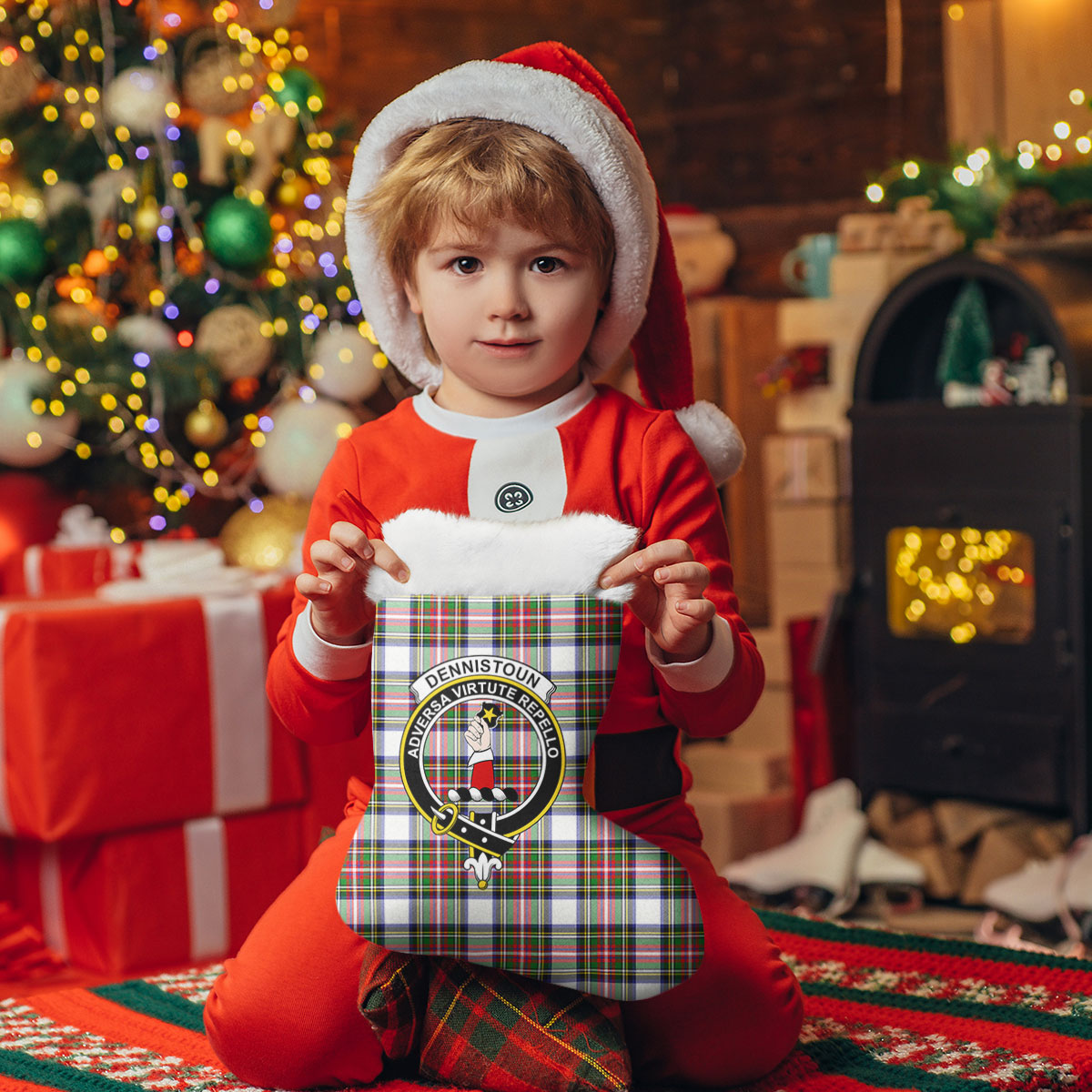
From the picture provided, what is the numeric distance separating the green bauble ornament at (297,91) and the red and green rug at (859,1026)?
1.91 metres

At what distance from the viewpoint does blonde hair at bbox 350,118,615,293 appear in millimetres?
1084

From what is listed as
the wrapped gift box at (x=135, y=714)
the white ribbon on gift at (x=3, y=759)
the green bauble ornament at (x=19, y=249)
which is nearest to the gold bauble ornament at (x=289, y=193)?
the green bauble ornament at (x=19, y=249)

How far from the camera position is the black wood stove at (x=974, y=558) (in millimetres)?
2426

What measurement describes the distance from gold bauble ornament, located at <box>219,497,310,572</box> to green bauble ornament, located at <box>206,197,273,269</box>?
49cm

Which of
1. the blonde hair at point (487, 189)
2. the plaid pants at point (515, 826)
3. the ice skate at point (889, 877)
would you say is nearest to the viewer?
the plaid pants at point (515, 826)

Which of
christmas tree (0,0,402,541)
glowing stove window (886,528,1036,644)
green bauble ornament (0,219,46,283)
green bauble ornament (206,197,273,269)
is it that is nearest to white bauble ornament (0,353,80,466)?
christmas tree (0,0,402,541)

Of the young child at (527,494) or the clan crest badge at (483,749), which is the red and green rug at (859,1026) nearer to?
the young child at (527,494)

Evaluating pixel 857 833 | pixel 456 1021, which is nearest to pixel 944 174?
pixel 857 833

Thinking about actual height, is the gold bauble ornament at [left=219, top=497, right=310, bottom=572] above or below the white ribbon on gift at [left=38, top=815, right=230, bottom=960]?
above

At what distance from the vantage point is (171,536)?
2.64 metres

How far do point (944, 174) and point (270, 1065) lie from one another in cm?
216

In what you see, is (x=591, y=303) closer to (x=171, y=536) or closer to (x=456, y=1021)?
(x=456, y=1021)

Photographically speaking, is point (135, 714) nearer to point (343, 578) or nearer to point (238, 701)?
point (238, 701)

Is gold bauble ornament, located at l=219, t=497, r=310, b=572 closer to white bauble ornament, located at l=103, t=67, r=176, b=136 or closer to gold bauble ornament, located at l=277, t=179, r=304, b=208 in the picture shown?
gold bauble ornament, located at l=277, t=179, r=304, b=208
